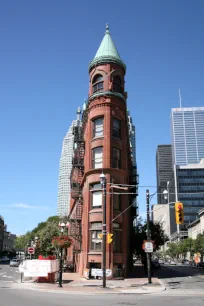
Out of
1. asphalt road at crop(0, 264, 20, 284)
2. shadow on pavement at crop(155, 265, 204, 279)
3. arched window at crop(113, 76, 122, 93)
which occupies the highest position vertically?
arched window at crop(113, 76, 122, 93)

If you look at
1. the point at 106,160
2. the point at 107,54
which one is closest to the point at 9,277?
the point at 106,160

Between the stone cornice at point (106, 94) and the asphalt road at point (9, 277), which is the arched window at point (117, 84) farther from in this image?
the asphalt road at point (9, 277)

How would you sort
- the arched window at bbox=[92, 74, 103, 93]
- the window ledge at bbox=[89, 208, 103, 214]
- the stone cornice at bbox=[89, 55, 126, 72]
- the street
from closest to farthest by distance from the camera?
the street → the window ledge at bbox=[89, 208, 103, 214] → the stone cornice at bbox=[89, 55, 126, 72] → the arched window at bbox=[92, 74, 103, 93]

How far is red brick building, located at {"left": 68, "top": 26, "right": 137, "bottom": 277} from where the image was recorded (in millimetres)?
33625

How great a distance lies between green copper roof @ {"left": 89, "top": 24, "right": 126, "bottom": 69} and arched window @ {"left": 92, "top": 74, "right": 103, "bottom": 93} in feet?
5.31

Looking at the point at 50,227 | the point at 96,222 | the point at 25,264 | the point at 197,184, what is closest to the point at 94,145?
the point at 96,222

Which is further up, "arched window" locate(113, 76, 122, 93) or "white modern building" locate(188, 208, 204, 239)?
"arched window" locate(113, 76, 122, 93)

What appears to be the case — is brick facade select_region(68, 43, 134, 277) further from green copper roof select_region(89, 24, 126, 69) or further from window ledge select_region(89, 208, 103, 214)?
green copper roof select_region(89, 24, 126, 69)

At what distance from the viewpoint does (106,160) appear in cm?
3522

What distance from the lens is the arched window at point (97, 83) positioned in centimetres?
3819

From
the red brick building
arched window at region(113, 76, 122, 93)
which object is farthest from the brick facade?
arched window at region(113, 76, 122, 93)

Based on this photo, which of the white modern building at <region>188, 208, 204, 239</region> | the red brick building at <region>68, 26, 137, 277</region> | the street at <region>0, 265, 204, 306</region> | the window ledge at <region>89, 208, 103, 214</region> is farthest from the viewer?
the white modern building at <region>188, 208, 204, 239</region>

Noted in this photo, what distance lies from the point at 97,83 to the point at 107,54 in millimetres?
3533

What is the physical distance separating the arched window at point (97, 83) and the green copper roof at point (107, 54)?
5.31 feet
